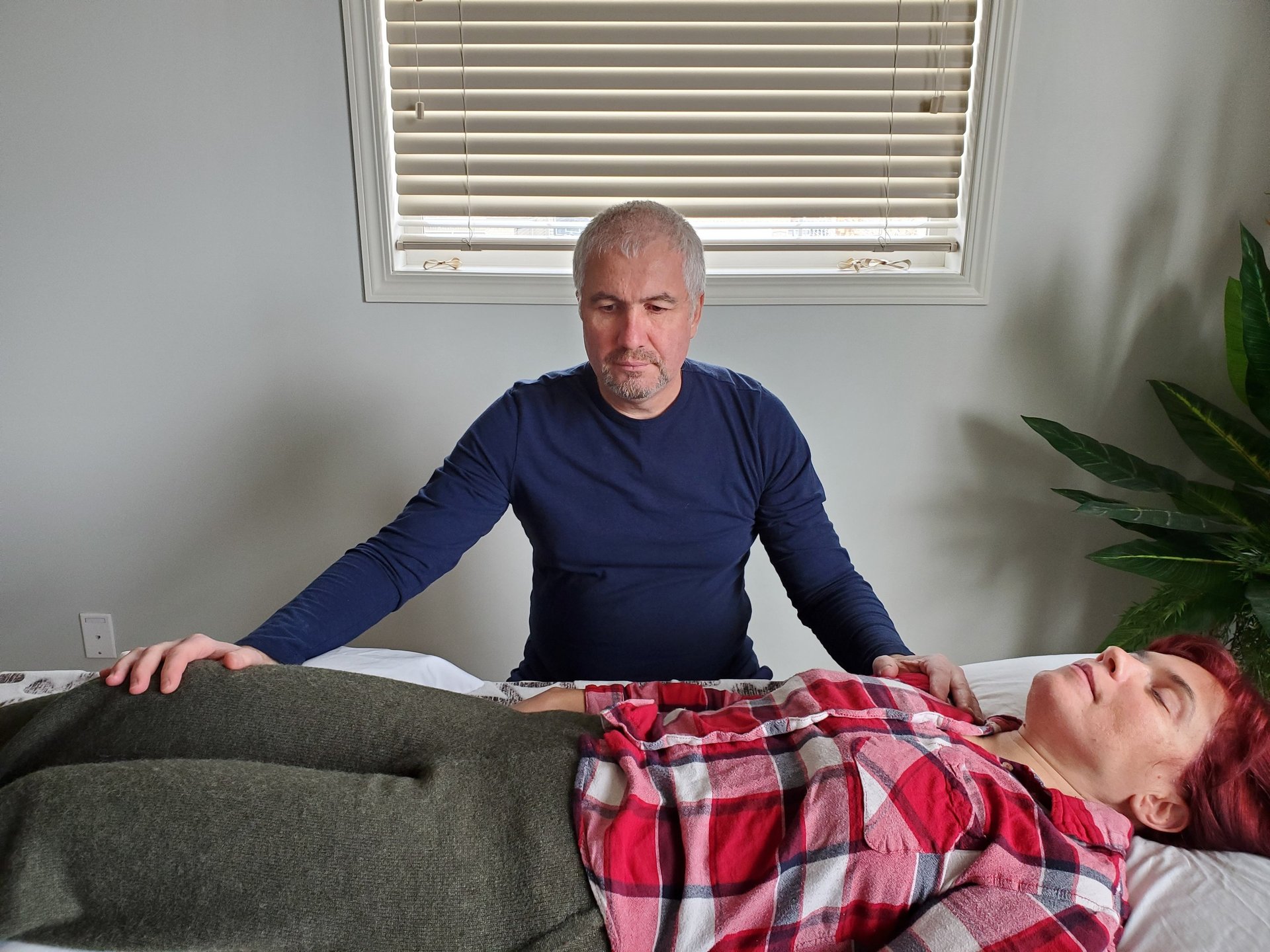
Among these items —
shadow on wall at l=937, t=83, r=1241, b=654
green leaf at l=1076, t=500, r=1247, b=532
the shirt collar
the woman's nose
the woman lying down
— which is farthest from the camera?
shadow on wall at l=937, t=83, r=1241, b=654

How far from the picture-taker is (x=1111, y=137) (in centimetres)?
188

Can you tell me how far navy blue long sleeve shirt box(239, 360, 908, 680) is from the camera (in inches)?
60.1

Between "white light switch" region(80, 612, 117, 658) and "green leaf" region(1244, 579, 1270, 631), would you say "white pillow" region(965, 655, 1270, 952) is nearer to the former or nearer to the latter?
"green leaf" region(1244, 579, 1270, 631)

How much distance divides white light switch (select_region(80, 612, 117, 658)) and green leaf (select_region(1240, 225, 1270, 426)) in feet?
9.17

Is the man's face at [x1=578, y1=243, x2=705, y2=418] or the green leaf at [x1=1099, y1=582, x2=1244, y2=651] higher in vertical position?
the man's face at [x1=578, y1=243, x2=705, y2=418]

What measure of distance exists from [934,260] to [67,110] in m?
2.09

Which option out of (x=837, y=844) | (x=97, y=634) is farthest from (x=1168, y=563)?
Answer: (x=97, y=634)

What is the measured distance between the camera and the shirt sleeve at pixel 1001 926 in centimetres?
85

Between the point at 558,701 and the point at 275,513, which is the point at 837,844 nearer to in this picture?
the point at 558,701

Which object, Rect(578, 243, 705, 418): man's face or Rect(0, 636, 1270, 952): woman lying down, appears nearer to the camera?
Rect(0, 636, 1270, 952): woman lying down

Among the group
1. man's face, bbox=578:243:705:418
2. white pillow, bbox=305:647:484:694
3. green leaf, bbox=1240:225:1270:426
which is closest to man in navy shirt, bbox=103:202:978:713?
man's face, bbox=578:243:705:418

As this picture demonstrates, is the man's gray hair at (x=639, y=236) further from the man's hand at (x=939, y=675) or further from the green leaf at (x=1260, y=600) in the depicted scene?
the green leaf at (x=1260, y=600)

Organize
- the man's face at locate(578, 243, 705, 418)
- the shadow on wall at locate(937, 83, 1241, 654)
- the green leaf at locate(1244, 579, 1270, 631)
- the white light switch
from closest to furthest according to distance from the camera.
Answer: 1. the man's face at locate(578, 243, 705, 418)
2. the green leaf at locate(1244, 579, 1270, 631)
3. the shadow on wall at locate(937, 83, 1241, 654)
4. the white light switch

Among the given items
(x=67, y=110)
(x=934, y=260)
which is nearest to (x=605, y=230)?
(x=934, y=260)
